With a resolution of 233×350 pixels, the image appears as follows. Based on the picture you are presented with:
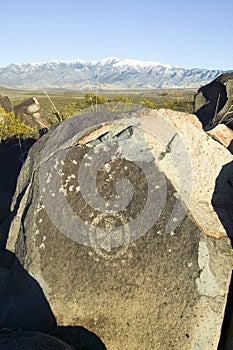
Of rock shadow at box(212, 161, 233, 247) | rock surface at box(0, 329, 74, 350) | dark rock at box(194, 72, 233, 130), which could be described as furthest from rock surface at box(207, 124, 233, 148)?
rock surface at box(0, 329, 74, 350)

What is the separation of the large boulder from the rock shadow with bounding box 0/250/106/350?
0.26 feet

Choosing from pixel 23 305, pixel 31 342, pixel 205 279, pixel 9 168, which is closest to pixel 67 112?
pixel 9 168

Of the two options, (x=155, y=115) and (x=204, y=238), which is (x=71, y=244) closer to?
(x=204, y=238)

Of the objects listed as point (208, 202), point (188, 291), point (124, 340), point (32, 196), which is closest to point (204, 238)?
point (188, 291)

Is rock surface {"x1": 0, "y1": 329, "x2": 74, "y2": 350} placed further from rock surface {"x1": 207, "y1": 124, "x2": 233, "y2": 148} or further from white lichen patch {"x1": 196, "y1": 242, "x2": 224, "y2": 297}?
rock surface {"x1": 207, "y1": 124, "x2": 233, "y2": 148}

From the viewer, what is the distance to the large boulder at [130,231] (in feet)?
11.8

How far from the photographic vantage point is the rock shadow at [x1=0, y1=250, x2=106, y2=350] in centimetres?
379

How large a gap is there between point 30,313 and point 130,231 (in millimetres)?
1249

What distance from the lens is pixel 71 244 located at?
4.00m

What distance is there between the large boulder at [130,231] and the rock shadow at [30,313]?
8 cm

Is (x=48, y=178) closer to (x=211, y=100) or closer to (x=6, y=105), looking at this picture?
(x=211, y=100)

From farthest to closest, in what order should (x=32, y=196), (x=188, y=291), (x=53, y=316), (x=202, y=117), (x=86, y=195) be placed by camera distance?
(x=202, y=117), (x=32, y=196), (x=86, y=195), (x=53, y=316), (x=188, y=291)

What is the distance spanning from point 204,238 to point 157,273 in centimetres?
51

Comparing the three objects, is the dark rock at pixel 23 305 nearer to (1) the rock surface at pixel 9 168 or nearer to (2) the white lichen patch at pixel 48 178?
(2) the white lichen patch at pixel 48 178
